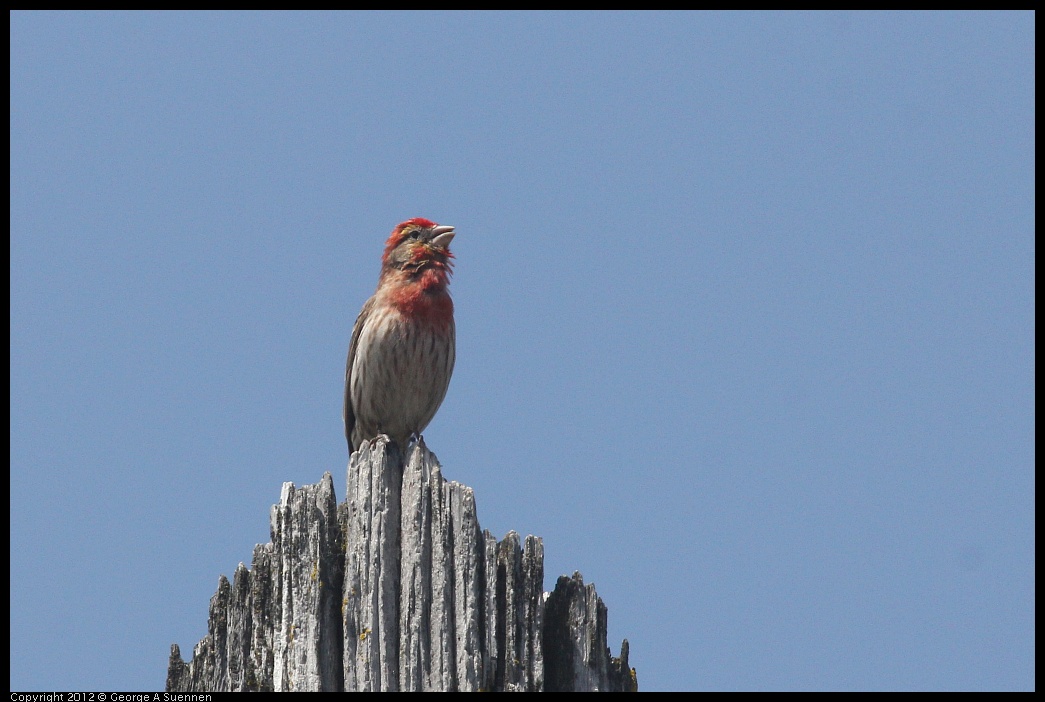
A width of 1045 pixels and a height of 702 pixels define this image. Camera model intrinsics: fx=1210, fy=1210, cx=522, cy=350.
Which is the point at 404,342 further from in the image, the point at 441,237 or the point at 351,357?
the point at 441,237

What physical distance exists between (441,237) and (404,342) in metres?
1.25

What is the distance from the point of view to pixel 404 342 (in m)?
11.9

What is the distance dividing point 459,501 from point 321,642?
127cm

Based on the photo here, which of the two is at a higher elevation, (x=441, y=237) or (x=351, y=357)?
(x=441, y=237)

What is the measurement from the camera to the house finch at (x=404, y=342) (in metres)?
12.0

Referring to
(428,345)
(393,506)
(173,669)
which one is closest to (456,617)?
(393,506)

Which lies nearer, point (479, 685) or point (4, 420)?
point (479, 685)

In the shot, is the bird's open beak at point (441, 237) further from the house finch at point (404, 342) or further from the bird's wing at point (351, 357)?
the bird's wing at point (351, 357)

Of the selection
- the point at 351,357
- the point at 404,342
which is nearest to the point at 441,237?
the point at 404,342

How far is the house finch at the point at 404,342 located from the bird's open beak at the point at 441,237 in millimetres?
10

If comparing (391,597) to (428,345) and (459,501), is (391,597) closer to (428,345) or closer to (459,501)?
(459,501)

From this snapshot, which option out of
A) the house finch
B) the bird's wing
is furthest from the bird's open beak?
the bird's wing

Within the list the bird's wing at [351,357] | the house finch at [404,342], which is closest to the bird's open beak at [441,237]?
the house finch at [404,342]
